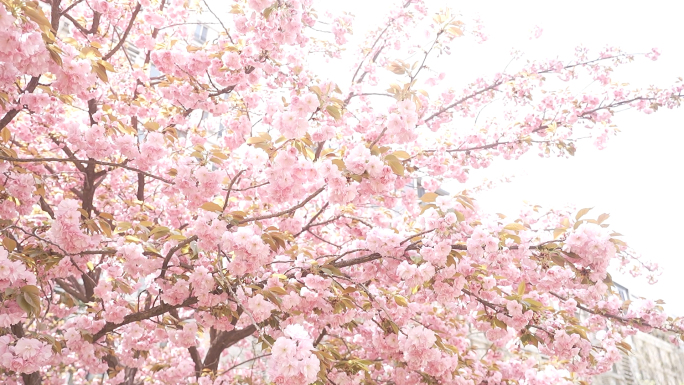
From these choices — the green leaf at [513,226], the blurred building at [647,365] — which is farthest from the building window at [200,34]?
the blurred building at [647,365]

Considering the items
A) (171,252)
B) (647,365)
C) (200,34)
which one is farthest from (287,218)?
(647,365)

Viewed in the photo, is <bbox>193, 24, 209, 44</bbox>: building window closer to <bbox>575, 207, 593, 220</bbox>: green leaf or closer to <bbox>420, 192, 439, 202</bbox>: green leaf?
<bbox>420, 192, 439, 202</bbox>: green leaf

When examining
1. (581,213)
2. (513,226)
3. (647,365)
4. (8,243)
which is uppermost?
(647,365)

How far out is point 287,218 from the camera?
4652 mm

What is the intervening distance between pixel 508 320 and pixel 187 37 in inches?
213

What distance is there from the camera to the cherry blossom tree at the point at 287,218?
286cm

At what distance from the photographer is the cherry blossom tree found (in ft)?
9.39

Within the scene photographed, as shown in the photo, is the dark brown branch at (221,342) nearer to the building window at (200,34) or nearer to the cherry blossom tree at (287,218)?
the cherry blossom tree at (287,218)

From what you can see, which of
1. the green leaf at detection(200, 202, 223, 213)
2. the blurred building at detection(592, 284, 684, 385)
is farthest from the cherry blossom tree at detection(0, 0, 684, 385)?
the blurred building at detection(592, 284, 684, 385)

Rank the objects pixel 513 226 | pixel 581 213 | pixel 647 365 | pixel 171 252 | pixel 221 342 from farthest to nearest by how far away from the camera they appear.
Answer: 1. pixel 647 365
2. pixel 221 342
3. pixel 171 252
4. pixel 513 226
5. pixel 581 213

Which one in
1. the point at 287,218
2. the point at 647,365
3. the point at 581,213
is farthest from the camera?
the point at 647,365

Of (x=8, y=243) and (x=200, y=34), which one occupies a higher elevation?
(x=200, y=34)

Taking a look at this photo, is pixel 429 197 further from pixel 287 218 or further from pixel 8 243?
pixel 8 243

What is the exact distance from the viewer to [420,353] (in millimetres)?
3449
